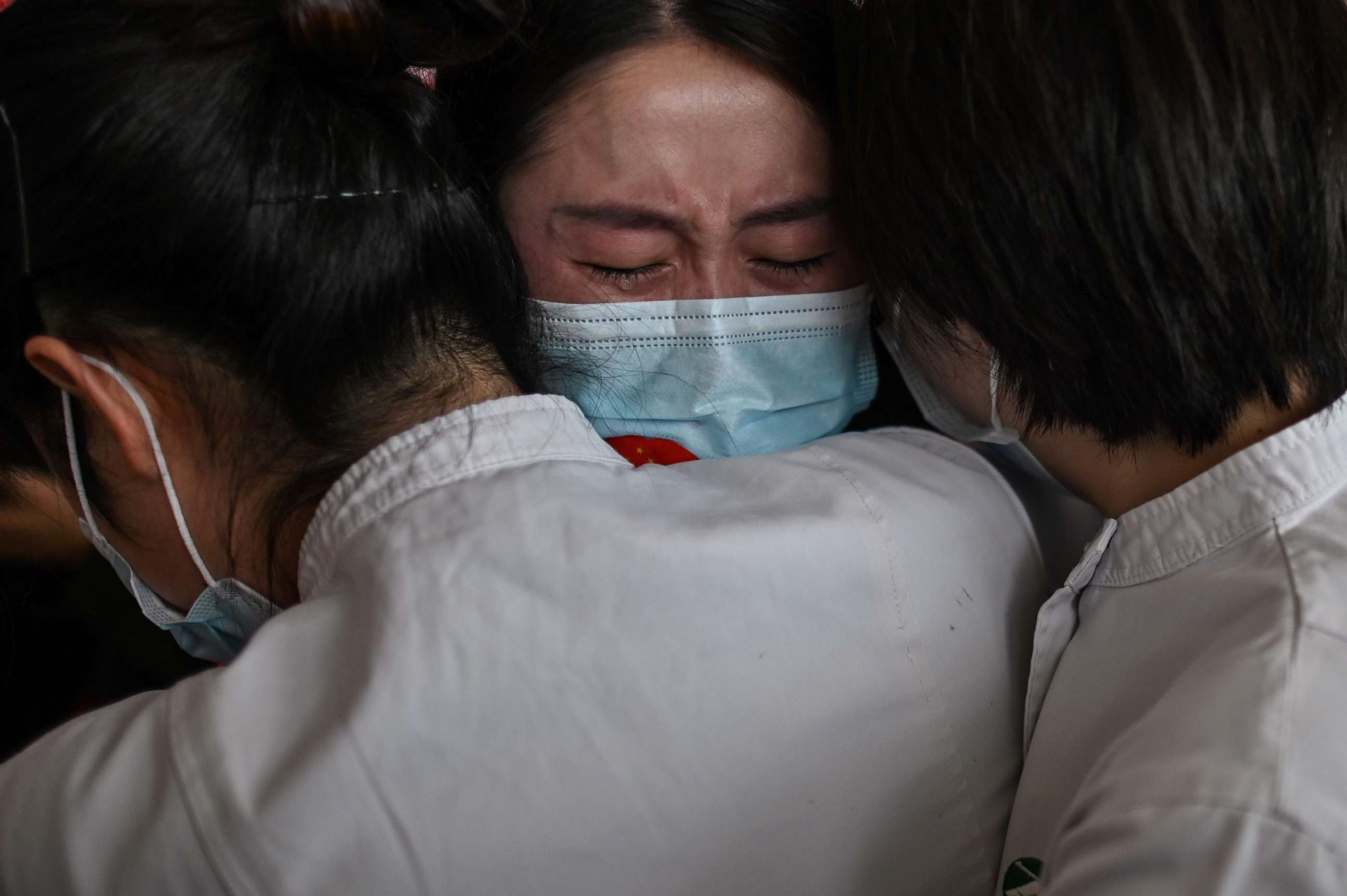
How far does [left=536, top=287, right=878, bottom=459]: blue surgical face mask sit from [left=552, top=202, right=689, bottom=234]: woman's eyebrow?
10 cm

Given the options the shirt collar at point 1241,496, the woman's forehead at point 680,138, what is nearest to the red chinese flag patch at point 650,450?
the woman's forehead at point 680,138

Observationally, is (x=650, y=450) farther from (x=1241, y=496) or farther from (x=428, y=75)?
(x=1241, y=496)

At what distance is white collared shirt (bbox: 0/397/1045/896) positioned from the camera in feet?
2.49

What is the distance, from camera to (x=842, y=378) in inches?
55.1

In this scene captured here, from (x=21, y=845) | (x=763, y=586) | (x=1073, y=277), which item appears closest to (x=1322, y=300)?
(x=1073, y=277)

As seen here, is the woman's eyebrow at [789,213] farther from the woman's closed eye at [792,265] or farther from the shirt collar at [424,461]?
the shirt collar at [424,461]

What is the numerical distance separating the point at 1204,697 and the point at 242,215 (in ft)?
2.86

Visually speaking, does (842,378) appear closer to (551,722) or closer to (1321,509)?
(1321,509)

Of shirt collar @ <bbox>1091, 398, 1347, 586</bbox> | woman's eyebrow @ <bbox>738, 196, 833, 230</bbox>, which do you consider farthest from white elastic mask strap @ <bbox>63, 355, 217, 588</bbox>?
shirt collar @ <bbox>1091, 398, 1347, 586</bbox>

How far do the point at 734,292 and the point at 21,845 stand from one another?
3.02 feet

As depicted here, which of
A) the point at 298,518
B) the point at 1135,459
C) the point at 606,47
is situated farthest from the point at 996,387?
the point at 298,518

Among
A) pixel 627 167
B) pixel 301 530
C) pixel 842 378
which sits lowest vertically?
pixel 842 378

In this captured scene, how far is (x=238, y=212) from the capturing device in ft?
2.85

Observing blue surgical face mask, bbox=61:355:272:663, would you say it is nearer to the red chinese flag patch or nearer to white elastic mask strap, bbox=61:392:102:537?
white elastic mask strap, bbox=61:392:102:537
